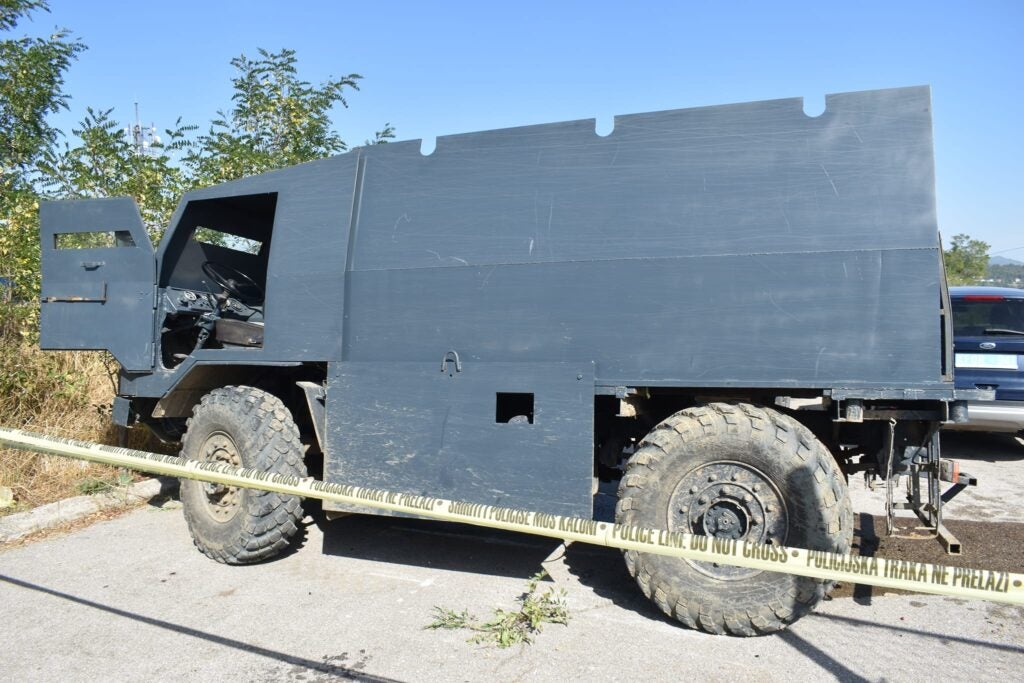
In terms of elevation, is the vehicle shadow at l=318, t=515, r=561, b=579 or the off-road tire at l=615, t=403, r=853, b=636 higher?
the off-road tire at l=615, t=403, r=853, b=636

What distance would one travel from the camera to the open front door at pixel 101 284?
16.3 ft

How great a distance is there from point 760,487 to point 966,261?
35.0 m

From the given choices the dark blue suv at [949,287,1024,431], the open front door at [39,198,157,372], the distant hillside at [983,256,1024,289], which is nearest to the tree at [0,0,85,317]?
the open front door at [39,198,157,372]

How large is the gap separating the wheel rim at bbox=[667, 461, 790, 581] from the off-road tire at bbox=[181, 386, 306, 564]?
2538 mm

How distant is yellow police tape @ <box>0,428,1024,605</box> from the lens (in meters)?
2.09

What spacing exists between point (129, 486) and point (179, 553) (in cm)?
193

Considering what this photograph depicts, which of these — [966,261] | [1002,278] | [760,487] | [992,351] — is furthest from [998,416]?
[1002,278]

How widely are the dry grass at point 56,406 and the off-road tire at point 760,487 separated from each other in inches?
210

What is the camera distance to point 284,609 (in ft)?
13.2

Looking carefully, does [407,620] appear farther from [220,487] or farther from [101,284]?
[101,284]

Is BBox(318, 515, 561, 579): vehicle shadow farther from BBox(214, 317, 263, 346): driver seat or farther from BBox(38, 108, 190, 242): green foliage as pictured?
BBox(38, 108, 190, 242): green foliage

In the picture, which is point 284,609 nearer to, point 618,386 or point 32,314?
point 618,386

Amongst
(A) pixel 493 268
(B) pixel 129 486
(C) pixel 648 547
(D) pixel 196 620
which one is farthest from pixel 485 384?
(B) pixel 129 486

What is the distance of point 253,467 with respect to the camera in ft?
14.9
